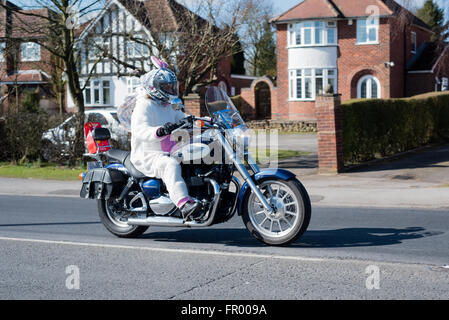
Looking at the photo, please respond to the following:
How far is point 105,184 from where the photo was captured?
7965 millimetres

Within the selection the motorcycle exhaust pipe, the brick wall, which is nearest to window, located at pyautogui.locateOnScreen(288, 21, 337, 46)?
the brick wall

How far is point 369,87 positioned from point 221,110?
3277 centimetres

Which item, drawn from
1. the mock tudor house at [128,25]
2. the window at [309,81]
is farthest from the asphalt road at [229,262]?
the window at [309,81]

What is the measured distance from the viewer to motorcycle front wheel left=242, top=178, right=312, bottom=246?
6973 millimetres

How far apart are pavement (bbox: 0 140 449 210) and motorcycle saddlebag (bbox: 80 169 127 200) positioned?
15.9ft

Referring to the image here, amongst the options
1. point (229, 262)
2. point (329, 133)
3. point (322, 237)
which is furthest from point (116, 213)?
point (329, 133)

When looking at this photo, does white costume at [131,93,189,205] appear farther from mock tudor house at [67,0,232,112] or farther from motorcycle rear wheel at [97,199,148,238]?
mock tudor house at [67,0,232,112]

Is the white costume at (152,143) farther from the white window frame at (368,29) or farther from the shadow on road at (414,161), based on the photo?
the white window frame at (368,29)

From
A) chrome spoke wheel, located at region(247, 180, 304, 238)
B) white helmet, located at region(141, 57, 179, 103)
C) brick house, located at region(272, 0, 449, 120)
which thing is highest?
brick house, located at region(272, 0, 449, 120)

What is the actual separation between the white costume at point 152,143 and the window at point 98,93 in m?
37.7

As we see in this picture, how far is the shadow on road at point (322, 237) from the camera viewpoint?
7.55m
